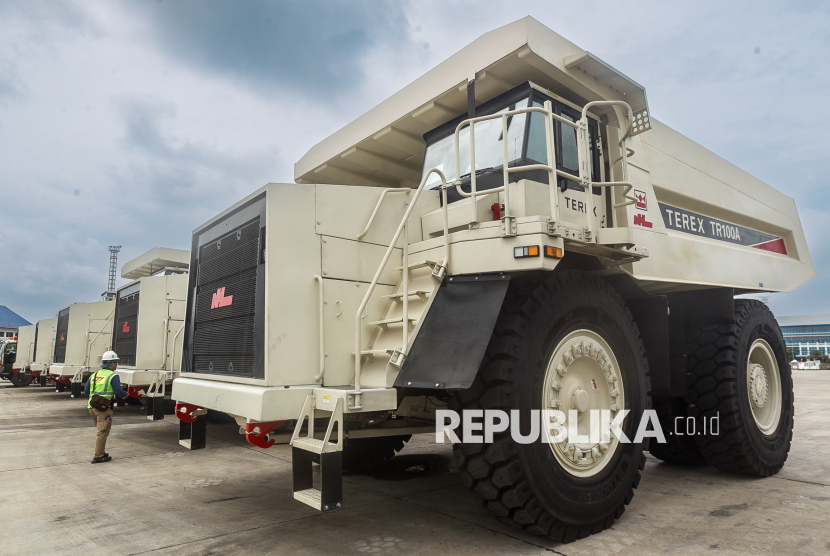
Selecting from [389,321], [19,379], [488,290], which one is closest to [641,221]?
[488,290]

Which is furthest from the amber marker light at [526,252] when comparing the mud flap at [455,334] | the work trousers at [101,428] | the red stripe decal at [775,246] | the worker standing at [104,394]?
the worker standing at [104,394]

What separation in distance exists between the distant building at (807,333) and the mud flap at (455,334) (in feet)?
385

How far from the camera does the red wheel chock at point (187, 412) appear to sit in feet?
14.0

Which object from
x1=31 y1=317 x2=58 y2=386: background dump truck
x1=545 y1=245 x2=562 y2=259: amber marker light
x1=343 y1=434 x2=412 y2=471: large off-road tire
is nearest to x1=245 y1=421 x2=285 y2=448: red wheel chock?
x1=545 y1=245 x2=562 y2=259: amber marker light

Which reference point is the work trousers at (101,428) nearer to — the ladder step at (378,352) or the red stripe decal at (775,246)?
the ladder step at (378,352)

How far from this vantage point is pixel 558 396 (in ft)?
11.8

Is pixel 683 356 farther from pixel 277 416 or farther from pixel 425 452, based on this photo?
pixel 277 416

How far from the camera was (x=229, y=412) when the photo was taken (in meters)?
3.46

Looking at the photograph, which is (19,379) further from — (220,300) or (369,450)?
(220,300)

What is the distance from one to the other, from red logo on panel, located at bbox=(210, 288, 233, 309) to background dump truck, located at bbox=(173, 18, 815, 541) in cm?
2

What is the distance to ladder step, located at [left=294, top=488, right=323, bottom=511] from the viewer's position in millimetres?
2953

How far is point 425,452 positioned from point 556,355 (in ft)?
13.2

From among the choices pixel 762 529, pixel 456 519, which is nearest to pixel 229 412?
pixel 456 519

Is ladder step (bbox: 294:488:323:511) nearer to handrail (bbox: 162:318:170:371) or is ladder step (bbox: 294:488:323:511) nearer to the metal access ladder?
the metal access ladder
